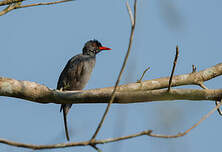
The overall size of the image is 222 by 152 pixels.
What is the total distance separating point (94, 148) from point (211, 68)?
261 centimetres

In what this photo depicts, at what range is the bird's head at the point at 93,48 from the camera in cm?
694

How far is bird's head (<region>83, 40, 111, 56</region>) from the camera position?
694 cm

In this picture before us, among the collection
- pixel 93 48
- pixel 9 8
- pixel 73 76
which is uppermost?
pixel 9 8

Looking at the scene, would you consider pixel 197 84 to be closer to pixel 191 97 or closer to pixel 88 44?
pixel 191 97

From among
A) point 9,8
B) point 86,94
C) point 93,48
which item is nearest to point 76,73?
point 93,48

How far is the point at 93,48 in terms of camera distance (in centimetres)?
700

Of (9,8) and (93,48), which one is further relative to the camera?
(93,48)

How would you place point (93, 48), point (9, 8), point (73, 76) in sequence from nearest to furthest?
point (9, 8)
point (73, 76)
point (93, 48)

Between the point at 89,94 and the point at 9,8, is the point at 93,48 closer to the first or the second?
the point at 9,8

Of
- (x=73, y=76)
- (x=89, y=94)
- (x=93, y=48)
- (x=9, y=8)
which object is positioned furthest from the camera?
(x=93, y=48)

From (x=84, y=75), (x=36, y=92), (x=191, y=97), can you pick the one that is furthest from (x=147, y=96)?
(x=84, y=75)

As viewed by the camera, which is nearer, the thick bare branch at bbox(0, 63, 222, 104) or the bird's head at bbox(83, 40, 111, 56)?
the thick bare branch at bbox(0, 63, 222, 104)

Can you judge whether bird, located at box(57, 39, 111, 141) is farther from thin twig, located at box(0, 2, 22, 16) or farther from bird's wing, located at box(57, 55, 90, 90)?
thin twig, located at box(0, 2, 22, 16)

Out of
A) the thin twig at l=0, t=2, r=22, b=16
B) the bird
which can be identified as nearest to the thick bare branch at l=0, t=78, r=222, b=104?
the thin twig at l=0, t=2, r=22, b=16
